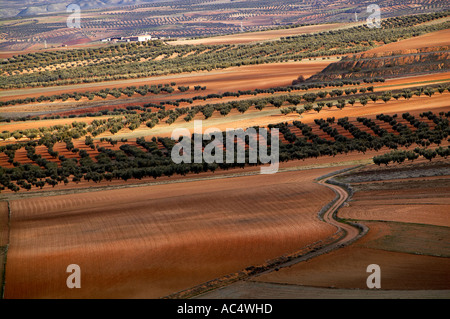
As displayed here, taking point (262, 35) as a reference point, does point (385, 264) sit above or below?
below

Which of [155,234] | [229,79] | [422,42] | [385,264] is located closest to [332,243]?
[385,264]

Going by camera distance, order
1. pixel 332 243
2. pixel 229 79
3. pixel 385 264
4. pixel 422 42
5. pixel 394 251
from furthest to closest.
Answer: pixel 229 79 → pixel 422 42 → pixel 332 243 → pixel 394 251 → pixel 385 264

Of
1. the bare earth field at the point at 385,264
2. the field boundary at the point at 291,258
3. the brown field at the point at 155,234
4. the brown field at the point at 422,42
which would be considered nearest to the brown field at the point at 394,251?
the bare earth field at the point at 385,264

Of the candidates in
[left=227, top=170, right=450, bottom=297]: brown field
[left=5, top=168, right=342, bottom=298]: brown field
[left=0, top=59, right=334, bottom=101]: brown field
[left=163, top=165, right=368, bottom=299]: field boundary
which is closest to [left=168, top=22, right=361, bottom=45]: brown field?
[left=0, top=59, right=334, bottom=101]: brown field

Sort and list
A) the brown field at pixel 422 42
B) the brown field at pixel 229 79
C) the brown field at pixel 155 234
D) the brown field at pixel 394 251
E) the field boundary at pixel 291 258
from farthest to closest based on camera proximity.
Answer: the brown field at pixel 229 79, the brown field at pixel 422 42, the brown field at pixel 155 234, the field boundary at pixel 291 258, the brown field at pixel 394 251

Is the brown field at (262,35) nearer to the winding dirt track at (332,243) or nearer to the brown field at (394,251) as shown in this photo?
the winding dirt track at (332,243)

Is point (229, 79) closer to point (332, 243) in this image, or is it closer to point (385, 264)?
point (332, 243)

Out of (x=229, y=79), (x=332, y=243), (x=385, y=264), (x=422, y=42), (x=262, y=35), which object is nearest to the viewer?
(x=385, y=264)

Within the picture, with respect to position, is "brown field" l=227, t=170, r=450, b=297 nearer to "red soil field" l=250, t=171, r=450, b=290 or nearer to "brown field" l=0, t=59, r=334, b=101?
"red soil field" l=250, t=171, r=450, b=290
